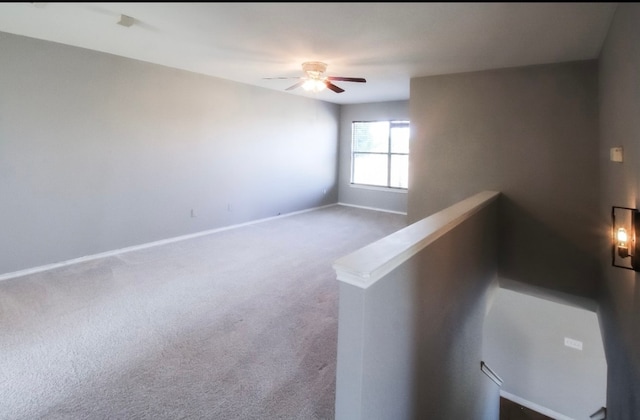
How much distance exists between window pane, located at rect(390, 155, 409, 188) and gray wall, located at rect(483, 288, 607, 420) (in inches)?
144

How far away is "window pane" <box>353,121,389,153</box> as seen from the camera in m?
7.38

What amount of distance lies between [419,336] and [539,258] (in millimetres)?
2833

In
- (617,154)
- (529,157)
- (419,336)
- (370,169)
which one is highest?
(370,169)

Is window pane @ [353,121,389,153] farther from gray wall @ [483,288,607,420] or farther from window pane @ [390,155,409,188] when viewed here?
gray wall @ [483,288,607,420]

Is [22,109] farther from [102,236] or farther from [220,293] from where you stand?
[220,293]

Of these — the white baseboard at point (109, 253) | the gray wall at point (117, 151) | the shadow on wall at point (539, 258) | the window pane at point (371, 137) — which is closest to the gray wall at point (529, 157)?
the shadow on wall at point (539, 258)

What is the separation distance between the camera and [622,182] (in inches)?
88.0

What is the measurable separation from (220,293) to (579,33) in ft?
13.0

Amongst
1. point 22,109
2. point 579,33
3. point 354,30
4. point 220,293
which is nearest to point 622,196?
point 579,33

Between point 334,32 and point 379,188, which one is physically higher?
point 334,32

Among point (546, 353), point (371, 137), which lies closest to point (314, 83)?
point (371, 137)

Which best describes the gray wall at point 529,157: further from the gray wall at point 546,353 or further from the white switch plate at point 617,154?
the white switch plate at point 617,154

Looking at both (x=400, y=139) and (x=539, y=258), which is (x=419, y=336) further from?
(x=400, y=139)

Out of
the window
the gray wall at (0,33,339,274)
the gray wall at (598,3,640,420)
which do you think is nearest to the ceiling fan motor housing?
the gray wall at (0,33,339,274)
